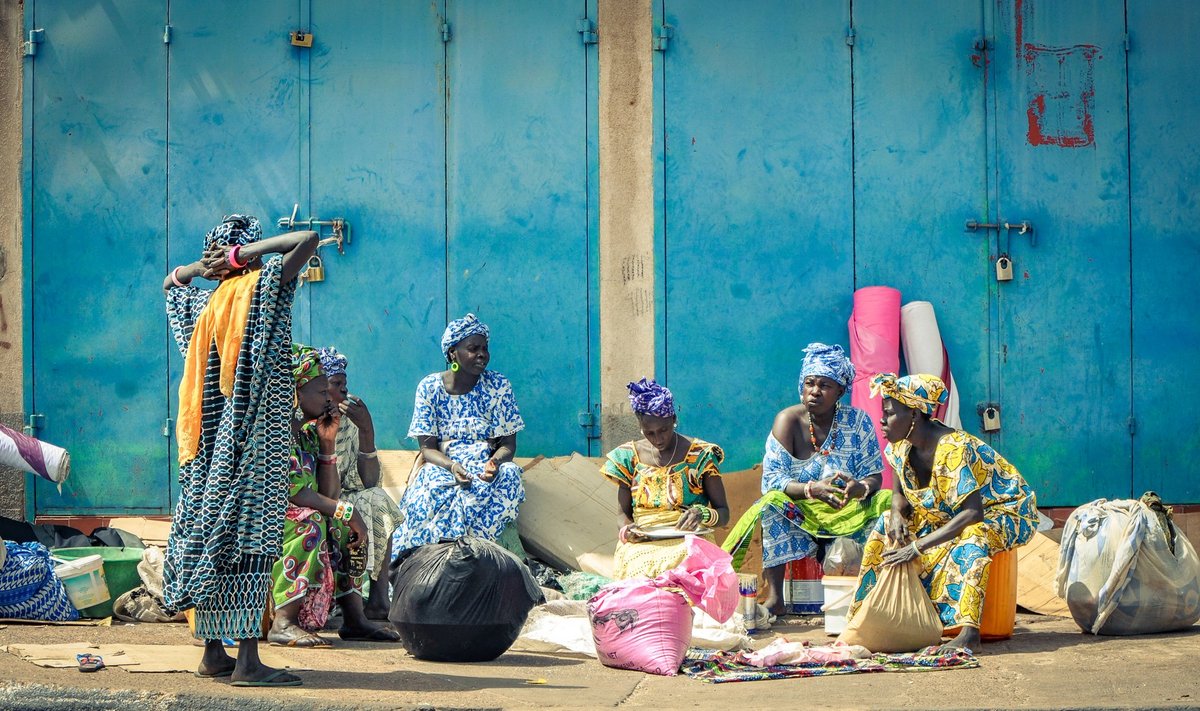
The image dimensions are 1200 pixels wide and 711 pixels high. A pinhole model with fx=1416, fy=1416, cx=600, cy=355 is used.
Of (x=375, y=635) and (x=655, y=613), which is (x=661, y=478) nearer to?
(x=655, y=613)

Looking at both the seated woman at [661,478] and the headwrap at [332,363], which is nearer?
the seated woman at [661,478]

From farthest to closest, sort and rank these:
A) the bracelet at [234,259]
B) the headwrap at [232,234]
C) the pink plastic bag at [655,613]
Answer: the pink plastic bag at [655,613], the headwrap at [232,234], the bracelet at [234,259]

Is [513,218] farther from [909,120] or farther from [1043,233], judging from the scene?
[1043,233]

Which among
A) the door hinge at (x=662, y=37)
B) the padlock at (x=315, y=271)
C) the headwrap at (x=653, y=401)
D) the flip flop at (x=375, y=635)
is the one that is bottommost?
the flip flop at (x=375, y=635)

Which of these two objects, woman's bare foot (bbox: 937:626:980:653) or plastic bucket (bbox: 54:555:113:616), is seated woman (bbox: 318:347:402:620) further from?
woman's bare foot (bbox: 937:626:980:653)

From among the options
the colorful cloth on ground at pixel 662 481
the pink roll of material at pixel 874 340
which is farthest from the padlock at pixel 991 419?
the colorful cloth on ground at pixel 662 481

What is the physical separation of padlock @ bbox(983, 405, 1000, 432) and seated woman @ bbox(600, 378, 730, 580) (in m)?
2.67

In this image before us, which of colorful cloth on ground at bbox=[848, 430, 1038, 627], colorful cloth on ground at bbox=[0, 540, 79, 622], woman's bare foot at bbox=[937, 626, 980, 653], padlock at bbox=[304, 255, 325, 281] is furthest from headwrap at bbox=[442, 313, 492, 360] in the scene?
woman's bare foot at bbox=[937, 626, 980, 653]

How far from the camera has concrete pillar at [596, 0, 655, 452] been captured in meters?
9.10

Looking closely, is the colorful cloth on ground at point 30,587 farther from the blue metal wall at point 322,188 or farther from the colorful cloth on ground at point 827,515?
the colorful cloth on ground at point 827,515

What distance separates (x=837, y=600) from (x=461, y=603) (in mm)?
1846

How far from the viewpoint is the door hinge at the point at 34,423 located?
9.08 meters

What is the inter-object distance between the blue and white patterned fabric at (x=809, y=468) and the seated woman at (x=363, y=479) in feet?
6.54

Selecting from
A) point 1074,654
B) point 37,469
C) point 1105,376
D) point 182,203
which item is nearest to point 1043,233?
point 1105,376
